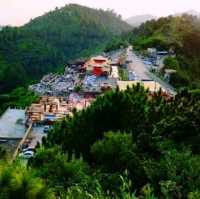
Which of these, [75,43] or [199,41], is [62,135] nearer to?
[199,41]

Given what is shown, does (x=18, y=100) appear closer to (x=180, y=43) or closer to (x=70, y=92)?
(x=70, y=92)

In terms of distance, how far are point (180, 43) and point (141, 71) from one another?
231 inches

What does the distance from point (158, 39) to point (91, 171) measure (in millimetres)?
30308

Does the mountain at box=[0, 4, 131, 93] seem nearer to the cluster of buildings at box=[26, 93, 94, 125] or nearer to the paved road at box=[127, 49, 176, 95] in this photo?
the paved road at box=[127, 49, 176, 95]

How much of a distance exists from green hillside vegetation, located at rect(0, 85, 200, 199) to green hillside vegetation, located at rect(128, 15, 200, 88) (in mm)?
16821

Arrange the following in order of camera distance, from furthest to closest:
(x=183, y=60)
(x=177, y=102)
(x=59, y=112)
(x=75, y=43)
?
(x=75, y=43), (x=183, y=60), (x=59, y=112), (x=177, y=102)

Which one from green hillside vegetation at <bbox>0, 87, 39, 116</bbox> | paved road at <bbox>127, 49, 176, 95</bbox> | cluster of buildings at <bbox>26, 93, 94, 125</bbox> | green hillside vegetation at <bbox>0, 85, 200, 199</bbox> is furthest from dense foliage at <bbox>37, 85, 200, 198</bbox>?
green hillside vegetation at <bbox>0, 87, 39, 116</bbox>

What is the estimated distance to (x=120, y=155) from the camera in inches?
502

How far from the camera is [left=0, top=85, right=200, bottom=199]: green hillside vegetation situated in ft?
27.9

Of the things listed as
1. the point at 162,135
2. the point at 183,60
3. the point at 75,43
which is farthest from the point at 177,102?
the point at 75,43

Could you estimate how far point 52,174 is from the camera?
11828 mm

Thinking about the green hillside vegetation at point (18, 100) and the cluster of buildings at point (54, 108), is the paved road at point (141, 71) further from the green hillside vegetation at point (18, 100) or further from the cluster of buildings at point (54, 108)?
the green hillside vegetation at point (18, 100)

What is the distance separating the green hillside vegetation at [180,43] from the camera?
3461cm

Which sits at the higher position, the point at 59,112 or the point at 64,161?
the point at 64,161
